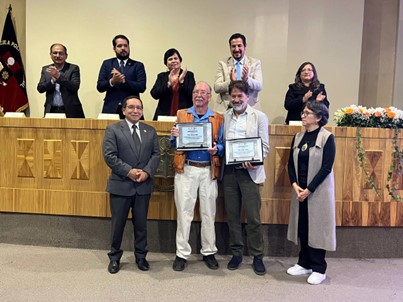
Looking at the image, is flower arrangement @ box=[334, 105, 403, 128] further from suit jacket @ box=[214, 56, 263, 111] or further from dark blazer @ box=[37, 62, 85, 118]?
dark blazer @ box=[37, 62, 85, 118]

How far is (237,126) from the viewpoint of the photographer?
3125mm

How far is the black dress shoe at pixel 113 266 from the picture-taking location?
3029 mm

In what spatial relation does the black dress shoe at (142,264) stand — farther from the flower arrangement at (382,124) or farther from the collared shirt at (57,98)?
the flower arrangement at (382,124)

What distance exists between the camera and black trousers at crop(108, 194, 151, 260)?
3.07 metres

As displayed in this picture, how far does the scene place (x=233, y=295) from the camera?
2.68 metres

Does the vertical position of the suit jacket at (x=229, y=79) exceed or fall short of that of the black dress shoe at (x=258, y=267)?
it exceeds it

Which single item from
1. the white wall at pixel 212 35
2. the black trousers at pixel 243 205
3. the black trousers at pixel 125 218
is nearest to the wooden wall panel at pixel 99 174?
the black trousers at pixel 243 205

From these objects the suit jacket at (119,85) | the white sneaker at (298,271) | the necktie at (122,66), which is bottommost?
the white sneaker at (298,271)

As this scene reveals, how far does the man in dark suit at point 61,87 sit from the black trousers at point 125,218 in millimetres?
1314

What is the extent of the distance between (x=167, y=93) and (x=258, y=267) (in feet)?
6.00

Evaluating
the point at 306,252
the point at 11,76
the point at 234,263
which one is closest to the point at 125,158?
the point at 234,263

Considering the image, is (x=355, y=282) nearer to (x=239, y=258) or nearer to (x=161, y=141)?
(x=239, y=258)

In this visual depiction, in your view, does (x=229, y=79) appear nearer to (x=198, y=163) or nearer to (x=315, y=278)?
(x=198, y=163)

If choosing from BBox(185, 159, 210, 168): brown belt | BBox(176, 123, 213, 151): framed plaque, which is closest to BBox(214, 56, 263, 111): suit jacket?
BBox(176, 123, 213, 151): framed plaque
